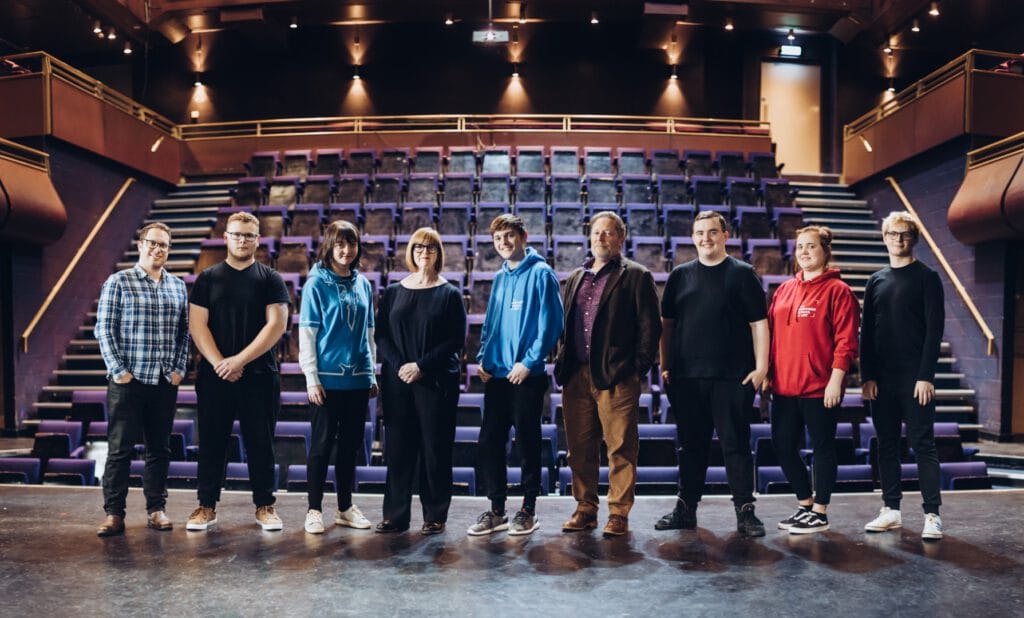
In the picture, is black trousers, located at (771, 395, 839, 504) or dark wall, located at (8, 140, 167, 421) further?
dark wall, located at (8, 140, 167, 421)

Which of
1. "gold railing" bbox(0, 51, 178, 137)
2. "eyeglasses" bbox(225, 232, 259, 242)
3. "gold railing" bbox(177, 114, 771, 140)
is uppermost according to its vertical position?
"gold railing" bbox(177, 114, 771, 140)

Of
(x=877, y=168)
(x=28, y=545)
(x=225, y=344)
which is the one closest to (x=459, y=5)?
(x=877, y=168)

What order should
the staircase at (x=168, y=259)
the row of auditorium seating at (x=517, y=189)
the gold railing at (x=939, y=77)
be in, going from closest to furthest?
the staircase at (x=168, y=259), the gold railing at (x=939, y=77), the row of auditorium seating at (x=517, y=189)

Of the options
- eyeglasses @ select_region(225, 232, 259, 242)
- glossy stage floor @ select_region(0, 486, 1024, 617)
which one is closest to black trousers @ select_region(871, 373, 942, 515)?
glossy stage floor @ select_region(0, 486, 1024, 617)

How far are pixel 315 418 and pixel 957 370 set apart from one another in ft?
14.7

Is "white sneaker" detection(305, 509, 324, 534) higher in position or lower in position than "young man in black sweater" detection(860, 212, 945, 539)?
lower

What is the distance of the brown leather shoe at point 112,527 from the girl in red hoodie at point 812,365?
2044 mm

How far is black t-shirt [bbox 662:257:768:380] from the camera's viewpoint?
6.86 feet

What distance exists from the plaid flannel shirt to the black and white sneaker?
1.99m

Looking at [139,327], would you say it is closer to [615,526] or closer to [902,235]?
[615,526]

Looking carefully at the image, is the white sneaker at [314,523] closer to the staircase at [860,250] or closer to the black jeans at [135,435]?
the black jeans at [135,435]

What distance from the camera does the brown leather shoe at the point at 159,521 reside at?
2156 millimetres

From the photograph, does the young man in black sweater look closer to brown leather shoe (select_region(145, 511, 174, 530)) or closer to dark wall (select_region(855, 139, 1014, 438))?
brown leather shoe (select_region(145, 511, 174, 530))

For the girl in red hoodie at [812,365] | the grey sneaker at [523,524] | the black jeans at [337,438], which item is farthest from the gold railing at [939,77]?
the black jeans at [337,438]
